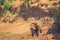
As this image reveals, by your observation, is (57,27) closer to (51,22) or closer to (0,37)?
(51,22)

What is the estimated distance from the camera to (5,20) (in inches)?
387

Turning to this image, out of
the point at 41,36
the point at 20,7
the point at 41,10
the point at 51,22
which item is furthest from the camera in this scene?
the point at 20,7

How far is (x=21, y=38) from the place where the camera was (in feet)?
26.5

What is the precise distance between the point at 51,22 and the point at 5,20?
6.92ft

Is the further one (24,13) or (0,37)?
(24,13)

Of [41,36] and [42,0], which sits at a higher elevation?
[42,0]

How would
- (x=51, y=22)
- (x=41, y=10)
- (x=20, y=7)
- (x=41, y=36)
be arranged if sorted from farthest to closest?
(x=20, y=7) < (x=41, y=10) < (x=51, y=22) < (x=41, y=36)

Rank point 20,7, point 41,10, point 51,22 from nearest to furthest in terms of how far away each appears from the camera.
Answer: point 51,22
point 41,10
point 20,7

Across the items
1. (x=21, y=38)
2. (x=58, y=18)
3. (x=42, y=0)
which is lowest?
(x=21, y=38)

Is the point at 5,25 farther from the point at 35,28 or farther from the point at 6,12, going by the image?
the point at 35,28

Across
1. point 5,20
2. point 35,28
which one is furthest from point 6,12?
point 35,28

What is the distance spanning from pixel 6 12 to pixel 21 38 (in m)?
2.42

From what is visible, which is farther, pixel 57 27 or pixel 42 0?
pixel 42 0

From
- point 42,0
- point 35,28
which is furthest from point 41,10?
point 35,28
